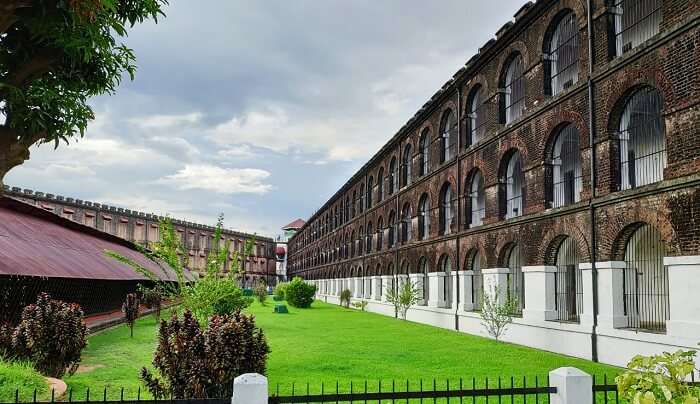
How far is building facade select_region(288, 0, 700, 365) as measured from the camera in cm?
1291

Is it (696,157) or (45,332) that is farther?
(696,157)

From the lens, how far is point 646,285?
734 inches

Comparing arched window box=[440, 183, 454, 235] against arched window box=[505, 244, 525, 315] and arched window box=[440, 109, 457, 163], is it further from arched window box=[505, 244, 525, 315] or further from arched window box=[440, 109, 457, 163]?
arched window box=[505, 244, 525, 315]

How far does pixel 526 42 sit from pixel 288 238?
94.3 meters

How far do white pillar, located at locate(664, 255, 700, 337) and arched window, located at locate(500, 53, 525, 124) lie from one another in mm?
9731

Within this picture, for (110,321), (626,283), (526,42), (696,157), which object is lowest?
(110,321)

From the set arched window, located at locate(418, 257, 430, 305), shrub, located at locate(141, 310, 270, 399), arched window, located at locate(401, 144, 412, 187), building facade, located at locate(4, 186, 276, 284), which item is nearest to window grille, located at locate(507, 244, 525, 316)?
arched window, located at locate(418, 257, 430, 305)

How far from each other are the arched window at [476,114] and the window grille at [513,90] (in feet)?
4.11

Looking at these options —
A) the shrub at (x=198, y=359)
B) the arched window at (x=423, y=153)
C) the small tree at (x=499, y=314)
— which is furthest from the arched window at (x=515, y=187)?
the shrub at (x=198, y=359)

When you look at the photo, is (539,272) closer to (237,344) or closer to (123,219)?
(237,344)

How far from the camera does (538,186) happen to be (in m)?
18.5

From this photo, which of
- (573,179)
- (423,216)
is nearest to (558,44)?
(573,179)

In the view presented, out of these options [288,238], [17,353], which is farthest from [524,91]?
[288,238]

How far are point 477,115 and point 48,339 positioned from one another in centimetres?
1864
